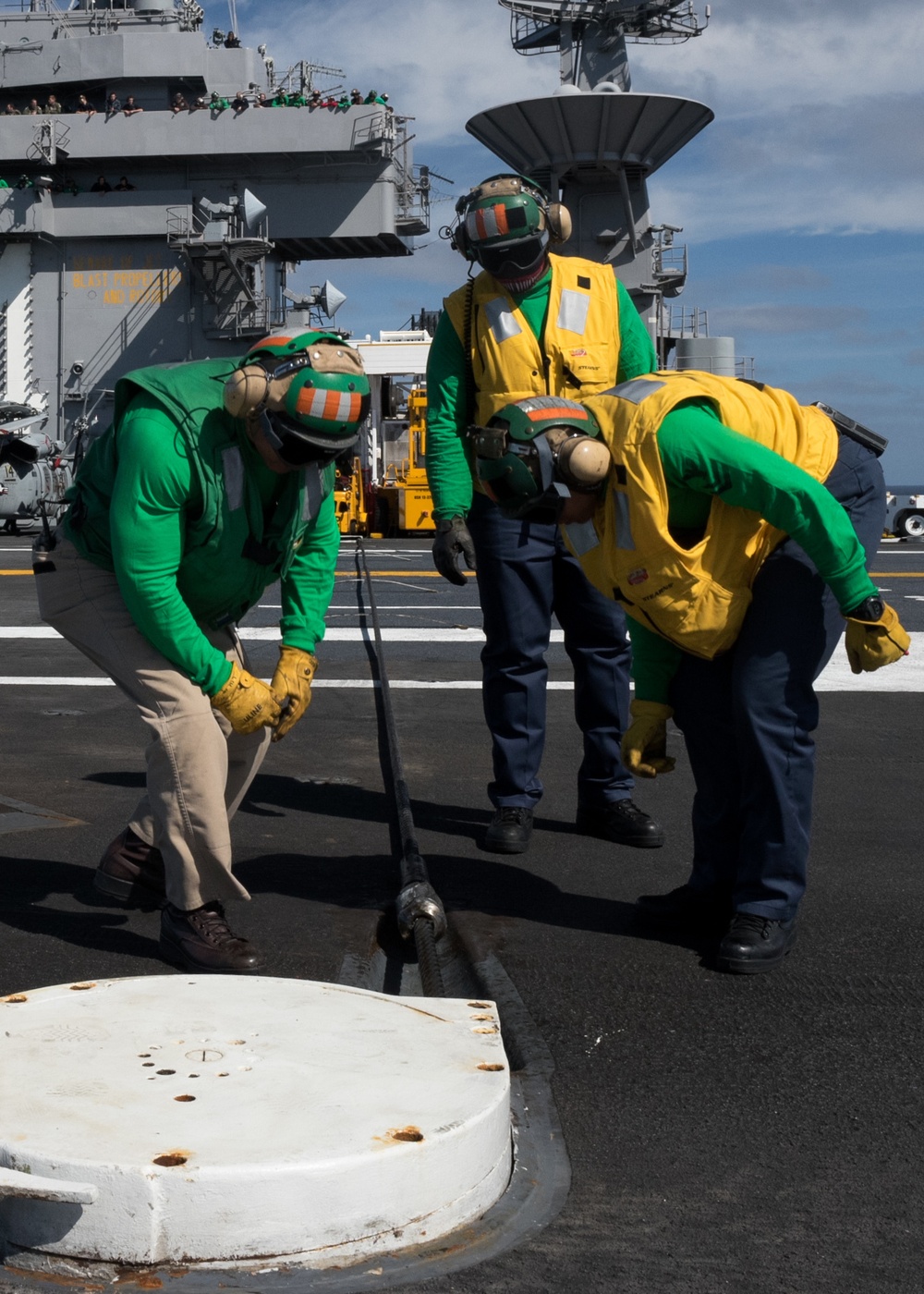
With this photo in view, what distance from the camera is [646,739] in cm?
373

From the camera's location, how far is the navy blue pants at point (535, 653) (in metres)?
4.89

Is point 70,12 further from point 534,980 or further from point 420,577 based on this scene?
point 534,980

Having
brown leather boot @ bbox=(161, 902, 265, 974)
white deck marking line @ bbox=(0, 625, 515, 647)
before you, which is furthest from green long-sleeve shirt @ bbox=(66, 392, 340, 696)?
white deck marking line @ bbox=(0, 625, 515, 647)

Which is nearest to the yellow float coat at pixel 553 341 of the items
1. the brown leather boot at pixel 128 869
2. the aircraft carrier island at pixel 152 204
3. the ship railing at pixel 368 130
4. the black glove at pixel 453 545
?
the black glove at pixel 453 545

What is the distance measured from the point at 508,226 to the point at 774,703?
197cm

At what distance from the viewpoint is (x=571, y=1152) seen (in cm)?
253

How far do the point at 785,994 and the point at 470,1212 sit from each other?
1385 mm

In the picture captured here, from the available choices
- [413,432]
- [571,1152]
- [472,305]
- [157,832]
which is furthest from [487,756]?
[413,432]

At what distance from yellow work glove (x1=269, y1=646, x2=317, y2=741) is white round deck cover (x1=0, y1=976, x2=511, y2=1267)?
99 cm

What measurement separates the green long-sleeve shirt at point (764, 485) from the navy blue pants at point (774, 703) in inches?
7.7

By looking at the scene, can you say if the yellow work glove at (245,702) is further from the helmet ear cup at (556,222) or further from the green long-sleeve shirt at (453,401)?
the helmet ear cup at (556,222)

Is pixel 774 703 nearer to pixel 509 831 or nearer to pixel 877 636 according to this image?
pixel 877 636

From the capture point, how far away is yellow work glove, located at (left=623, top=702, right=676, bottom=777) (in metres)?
3.72

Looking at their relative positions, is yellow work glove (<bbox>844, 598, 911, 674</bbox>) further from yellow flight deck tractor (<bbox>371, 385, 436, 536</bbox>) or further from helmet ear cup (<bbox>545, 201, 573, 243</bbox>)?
yellow flight deck tractor (<bbox>371, 385, 436, 536</bbox>)
